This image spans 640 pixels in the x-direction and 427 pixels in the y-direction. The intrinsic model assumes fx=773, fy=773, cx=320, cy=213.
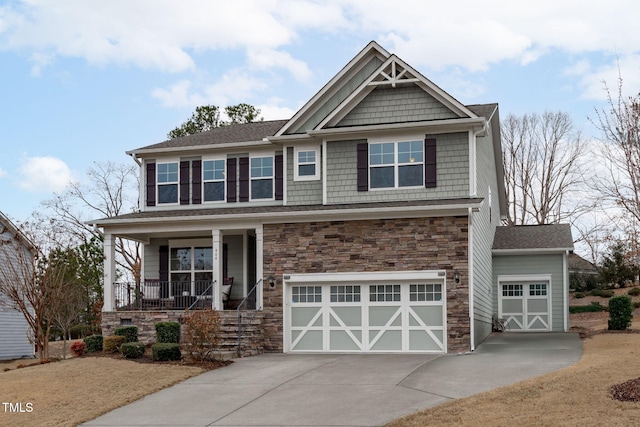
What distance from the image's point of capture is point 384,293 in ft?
72.0

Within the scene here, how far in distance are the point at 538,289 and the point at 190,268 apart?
13298 mm

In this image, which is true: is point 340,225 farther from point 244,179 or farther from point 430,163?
point 244,179

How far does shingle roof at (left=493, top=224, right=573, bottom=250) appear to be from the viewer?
2955cm

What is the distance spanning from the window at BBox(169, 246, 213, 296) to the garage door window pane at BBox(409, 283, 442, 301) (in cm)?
728

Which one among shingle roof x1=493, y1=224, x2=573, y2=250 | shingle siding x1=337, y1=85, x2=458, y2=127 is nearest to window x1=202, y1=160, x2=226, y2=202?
shingle siding x1=337, y1=85, x2=458, y2=127

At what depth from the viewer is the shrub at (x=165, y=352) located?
65.2 ft

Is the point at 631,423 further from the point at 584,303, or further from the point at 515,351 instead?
the point at 584,303

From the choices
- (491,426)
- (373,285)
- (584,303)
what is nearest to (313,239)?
(373,285)

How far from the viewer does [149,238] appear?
87.2ft

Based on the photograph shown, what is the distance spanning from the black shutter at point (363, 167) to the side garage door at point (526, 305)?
31.5ft

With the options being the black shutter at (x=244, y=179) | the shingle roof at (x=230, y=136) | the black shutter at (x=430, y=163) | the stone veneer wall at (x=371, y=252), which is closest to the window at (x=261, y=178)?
the black shutter at (x=244, y=179)

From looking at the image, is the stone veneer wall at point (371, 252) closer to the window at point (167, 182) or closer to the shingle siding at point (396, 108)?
the shingle siding at point (396, 108)

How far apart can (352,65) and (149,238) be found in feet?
29.9

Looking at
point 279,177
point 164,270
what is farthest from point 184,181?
point 279,177
